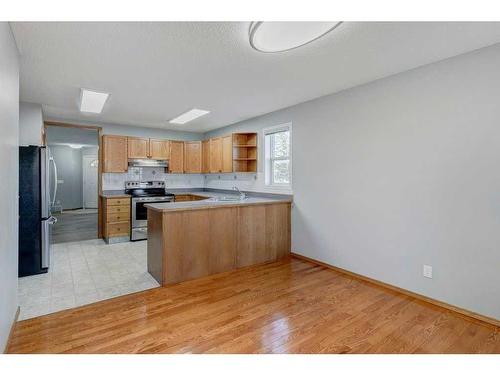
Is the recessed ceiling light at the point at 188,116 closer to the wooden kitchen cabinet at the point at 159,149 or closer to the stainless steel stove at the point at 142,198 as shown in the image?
the wooden kitchen cabinet at the point at 159,149

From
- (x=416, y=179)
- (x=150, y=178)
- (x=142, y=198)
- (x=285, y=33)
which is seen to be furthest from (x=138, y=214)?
(x=416, y=179)

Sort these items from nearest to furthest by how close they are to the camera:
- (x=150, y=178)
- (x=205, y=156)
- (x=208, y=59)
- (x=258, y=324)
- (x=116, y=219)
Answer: (x=258, y=324), (x=208, y=59), (x=116, y=219), (x=150, y=178), (x=205, y=156)

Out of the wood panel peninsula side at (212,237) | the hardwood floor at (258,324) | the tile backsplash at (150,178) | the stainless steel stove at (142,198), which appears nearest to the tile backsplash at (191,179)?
the tile backsplash at (150,178)

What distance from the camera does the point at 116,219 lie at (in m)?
5.18

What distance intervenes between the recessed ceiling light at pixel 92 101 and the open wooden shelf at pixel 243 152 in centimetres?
223

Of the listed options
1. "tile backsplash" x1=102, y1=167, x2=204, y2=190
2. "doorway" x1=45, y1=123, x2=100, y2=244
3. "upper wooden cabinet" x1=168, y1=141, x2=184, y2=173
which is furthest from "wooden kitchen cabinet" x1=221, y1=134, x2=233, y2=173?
"doorway" x1=45, y1=123, x2=100, y2=244

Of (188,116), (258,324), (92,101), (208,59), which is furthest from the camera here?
(188,116)

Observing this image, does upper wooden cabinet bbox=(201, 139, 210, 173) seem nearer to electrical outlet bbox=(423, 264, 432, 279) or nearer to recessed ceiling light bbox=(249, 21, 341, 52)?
recessed ceiling light bbox=(249, 21, 341, 52)

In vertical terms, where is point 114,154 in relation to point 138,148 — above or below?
below

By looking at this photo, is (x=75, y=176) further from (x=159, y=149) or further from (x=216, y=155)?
(x=216, y=155)

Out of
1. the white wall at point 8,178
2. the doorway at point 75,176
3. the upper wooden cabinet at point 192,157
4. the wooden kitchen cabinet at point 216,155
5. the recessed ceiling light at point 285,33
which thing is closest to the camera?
the white wall at point 8,178

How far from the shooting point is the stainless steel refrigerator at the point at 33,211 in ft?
10.7

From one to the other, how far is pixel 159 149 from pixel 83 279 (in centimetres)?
329

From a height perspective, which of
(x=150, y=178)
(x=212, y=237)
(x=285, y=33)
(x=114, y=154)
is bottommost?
(x=212, y=237)
